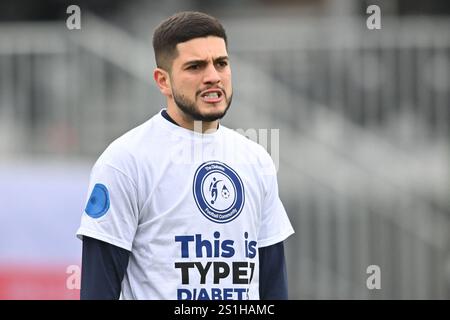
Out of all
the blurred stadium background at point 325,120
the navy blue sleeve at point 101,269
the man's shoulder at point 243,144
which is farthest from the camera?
the blurred stadium background at point 325,120

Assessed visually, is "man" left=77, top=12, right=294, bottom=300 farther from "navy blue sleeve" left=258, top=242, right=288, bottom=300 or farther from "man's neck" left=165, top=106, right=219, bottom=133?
"navy blue sleeve" left=258, top=242, right=288, bottom=300

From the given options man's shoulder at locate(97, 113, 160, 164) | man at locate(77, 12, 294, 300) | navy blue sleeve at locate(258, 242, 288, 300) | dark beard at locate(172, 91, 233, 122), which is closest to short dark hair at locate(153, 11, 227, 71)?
man at locate(77, 12, 294, 300)

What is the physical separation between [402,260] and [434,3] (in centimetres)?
562

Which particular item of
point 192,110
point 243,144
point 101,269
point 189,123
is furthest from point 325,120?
point 101,269

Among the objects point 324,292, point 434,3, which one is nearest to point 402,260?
point 324,292

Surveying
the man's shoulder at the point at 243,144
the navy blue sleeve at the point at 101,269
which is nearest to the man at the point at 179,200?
the navy blue sleeve at the point at 101,269

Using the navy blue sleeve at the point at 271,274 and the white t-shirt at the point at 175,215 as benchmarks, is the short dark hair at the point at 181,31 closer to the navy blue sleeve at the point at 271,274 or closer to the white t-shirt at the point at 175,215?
the white t-shirt at the point at 175,215

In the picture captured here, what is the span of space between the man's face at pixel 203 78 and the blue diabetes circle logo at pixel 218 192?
23cm

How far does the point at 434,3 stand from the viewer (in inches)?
557

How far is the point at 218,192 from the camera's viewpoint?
469 cm

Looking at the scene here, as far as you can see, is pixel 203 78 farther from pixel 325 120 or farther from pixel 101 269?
pixel 325 120

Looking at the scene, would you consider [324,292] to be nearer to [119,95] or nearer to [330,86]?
[330,86]

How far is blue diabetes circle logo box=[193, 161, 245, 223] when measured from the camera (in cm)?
466

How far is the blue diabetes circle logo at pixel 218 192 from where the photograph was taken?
4.66 metres
